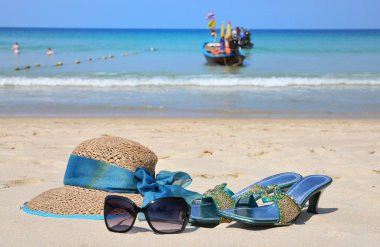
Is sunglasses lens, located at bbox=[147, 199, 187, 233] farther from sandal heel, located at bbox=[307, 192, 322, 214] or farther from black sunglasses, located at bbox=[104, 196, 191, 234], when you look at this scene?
sandal heel, located at bbox=[307, 192, 322, 214]

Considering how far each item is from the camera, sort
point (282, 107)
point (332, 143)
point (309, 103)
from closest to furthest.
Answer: point (332, 143) < point (282, 107) < point (309, 103)

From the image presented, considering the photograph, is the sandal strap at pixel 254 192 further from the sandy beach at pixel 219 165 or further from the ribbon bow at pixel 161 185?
the ribbon bow at pixel 161 185

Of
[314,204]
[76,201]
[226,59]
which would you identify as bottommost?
→ [314,204]

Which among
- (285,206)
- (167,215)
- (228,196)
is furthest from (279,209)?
(167,215)

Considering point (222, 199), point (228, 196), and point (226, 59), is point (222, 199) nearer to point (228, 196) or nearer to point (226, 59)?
point (228, 196)

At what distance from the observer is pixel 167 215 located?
3.01 metres

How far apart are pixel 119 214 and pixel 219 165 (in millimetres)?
Result: 2284

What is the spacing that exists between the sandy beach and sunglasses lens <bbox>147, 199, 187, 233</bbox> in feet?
0.17

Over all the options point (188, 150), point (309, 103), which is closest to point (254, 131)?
point (188, 150)

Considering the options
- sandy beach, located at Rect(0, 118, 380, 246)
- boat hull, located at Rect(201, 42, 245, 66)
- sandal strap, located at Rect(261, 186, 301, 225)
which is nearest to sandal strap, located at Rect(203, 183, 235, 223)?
sandy beach, located at Rect(0, 118, 380, 246)

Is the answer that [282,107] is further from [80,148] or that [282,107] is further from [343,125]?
[80,148]

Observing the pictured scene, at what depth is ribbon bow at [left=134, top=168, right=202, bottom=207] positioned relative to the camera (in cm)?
324

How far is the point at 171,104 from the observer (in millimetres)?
11562

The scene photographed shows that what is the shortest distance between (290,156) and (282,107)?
5589 millimetres
